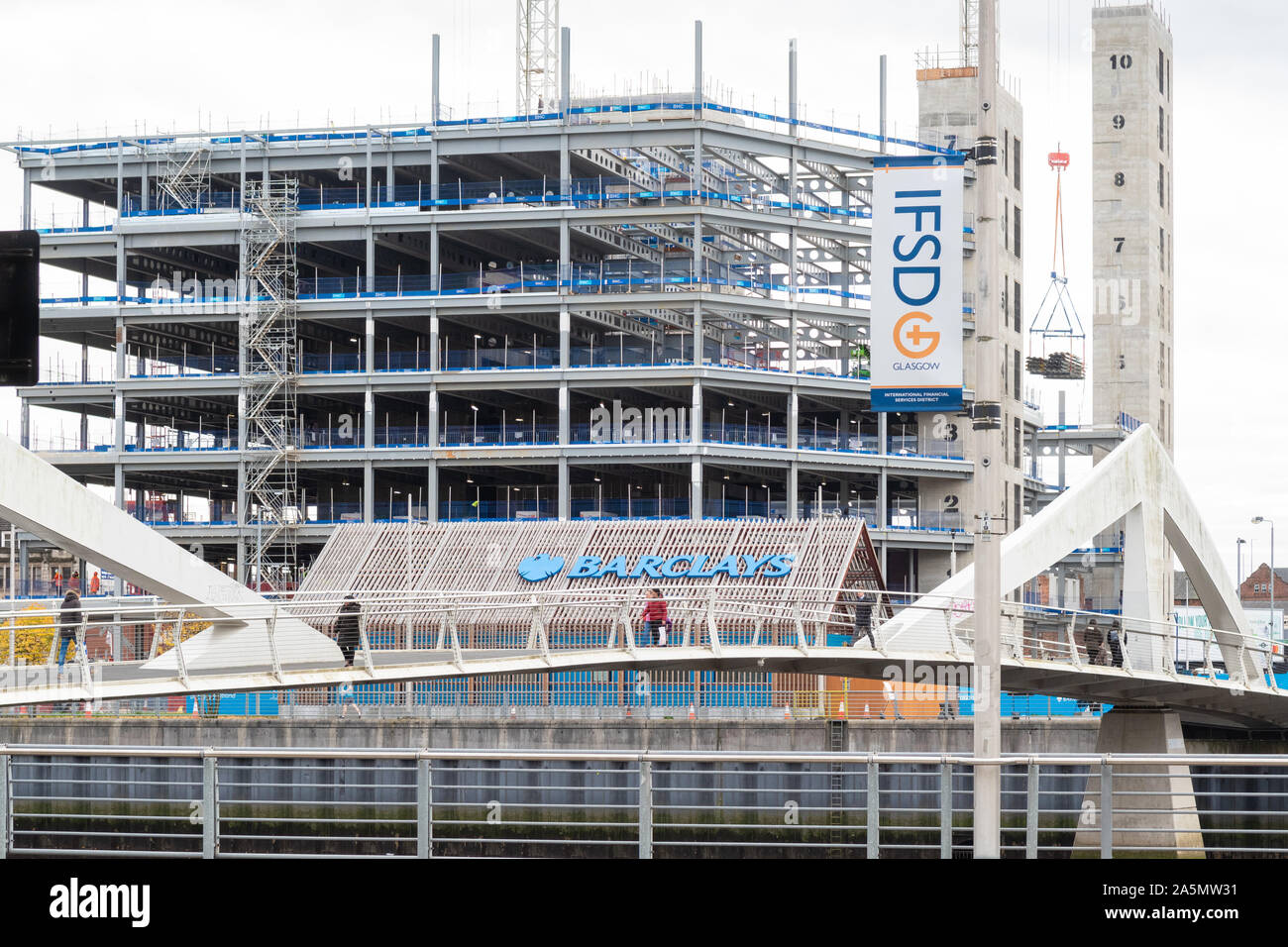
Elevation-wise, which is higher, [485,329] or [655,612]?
[485,329]

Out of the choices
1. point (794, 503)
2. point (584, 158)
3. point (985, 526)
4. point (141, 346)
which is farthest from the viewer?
point (141, 346)

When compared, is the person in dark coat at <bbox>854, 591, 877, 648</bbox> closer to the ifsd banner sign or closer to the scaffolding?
the ifsd banner sign

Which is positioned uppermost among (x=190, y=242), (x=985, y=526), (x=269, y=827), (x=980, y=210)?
(x=190, y=242)

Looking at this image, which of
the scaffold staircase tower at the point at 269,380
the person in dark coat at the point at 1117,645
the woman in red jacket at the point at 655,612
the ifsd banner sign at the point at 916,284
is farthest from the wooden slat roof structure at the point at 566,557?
the ifsd banner sign at the point at 916,284

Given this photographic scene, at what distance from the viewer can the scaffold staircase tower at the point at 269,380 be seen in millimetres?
62188

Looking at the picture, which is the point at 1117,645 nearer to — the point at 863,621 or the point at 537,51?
the point at 863,621

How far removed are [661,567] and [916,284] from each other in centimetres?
2614

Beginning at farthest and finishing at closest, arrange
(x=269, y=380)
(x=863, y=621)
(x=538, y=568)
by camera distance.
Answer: (x=269, y=380) → (x=538, y=568) → (x=863, y=621)

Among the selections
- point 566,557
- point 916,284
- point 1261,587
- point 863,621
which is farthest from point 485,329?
point 1261,587

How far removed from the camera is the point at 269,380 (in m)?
63.0

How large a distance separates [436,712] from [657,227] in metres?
33.7
